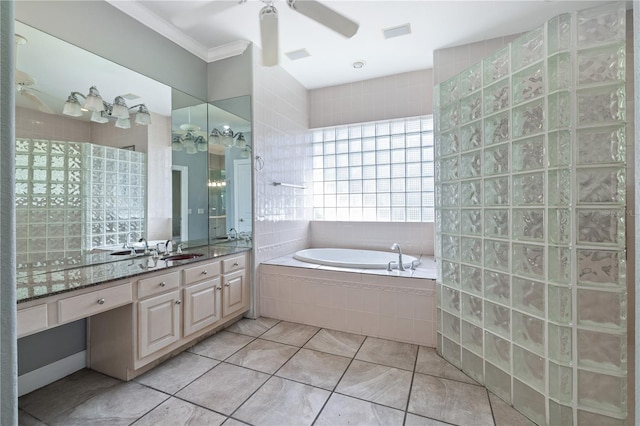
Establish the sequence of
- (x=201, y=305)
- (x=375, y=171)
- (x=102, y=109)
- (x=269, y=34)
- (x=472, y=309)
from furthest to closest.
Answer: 1. (x=375, y=171)
2. (x=201, y=305)
3. (x=102, y=109)
4. (x=472, y=309)
5. (x=269, y=34)

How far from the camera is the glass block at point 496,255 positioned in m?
1.79

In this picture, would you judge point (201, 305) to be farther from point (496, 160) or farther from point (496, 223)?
point (496, 160)

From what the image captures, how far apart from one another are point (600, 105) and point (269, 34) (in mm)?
1795

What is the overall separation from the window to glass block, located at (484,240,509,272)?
1791 millimetres

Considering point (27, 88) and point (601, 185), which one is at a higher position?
point (27, 88)

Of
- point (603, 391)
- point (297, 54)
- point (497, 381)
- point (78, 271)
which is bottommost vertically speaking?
point (497, 381)

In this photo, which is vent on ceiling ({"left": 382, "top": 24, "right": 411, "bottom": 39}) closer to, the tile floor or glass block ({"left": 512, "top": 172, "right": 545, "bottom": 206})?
glass block ({"left": 512, "top": 172, "right": 545, "bottom": 206})

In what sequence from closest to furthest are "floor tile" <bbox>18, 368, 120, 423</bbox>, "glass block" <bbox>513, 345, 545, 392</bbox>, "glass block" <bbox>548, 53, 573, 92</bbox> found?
"glass block" <bbox>548, 53, 573, 92</bbox>, "glass block" <bbox>513, 345, 545, 392</bbox>, "floor tile" <bbox>18, 368, 120, 423</bbox>

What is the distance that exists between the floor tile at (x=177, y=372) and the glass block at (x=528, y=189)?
2.35 metres

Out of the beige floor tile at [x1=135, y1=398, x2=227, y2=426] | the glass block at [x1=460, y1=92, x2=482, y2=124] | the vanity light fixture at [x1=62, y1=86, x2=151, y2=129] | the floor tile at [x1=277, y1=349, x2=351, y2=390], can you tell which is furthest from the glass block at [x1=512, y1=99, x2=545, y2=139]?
the vanity light fixture at [x1=62, y1=86, x2=151, y2=129]

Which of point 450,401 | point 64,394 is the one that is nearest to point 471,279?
point 450,401

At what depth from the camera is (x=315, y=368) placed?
2.15 m

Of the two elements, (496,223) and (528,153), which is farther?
(496,223)

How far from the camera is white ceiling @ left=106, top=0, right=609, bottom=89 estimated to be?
2422 millimetres
